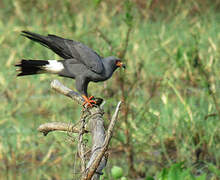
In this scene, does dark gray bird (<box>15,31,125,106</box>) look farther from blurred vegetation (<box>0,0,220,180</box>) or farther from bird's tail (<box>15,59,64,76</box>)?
blurred vegetation (<box>0,0,220,180</box>)

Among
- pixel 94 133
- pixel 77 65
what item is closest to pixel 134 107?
pixel 77 65

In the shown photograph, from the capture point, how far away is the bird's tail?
5.41ft

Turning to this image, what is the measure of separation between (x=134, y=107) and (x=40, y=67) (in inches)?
62.0

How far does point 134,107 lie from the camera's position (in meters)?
3.20

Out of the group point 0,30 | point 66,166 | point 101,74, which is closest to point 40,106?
point 66,166

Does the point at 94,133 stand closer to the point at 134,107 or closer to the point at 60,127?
the point at 60,127

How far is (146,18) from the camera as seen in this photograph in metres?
6.49

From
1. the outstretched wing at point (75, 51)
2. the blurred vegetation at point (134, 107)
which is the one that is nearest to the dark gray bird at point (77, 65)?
the outstretched wing at point (75, 51)

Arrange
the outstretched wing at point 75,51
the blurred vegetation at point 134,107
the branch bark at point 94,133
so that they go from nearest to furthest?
the branch bark at point 94,133, the outstretched wing at point 75,51, the blurred vegetation at point 134,107

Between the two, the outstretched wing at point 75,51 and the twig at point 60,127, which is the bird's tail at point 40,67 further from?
the twig at point 60,127

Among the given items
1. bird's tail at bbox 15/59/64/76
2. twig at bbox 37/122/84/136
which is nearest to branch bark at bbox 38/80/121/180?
twig at bbox 37/122/84/136

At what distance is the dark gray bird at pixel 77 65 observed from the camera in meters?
1.64

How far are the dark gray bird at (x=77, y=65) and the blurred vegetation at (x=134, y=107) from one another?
10 centimetres

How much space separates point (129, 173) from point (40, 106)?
58.8 inches
